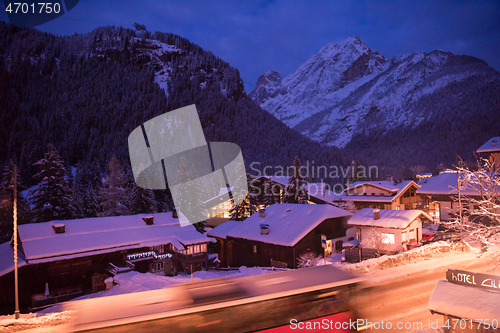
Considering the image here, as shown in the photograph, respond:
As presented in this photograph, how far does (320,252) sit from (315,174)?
275 ft

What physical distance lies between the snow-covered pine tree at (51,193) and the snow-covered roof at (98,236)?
191 inches

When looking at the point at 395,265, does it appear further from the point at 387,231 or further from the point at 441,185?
the point at 441,185

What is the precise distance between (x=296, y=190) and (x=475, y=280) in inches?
1403

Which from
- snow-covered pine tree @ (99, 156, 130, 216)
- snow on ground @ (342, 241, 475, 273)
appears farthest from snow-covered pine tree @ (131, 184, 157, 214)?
snow on ground @ (342, 241, 475, 273)

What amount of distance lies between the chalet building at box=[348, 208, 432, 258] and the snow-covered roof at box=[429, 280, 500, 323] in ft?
62.8

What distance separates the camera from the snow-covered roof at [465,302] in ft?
24.3

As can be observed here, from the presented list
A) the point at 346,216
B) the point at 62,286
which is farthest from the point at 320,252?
the point at 62,286

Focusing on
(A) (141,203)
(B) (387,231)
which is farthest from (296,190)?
(A) (141,203)

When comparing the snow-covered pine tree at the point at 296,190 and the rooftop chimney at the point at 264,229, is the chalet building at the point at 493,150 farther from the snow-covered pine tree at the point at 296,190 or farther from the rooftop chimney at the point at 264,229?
the rooftop chimney at the point at 264,229

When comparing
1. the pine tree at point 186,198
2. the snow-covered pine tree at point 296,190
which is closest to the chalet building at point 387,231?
the snow-covered pine tree at point 296,190

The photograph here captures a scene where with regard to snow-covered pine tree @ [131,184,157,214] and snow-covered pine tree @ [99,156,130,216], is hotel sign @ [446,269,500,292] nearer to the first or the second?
snow-covered pine tree @ [131,184,157,214]

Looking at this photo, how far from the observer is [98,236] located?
90.7 ft

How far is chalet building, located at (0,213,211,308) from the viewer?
23.3m

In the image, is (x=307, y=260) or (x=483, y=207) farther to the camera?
(x=307, y=260)
